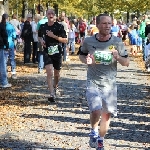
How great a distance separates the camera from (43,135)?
8008mm

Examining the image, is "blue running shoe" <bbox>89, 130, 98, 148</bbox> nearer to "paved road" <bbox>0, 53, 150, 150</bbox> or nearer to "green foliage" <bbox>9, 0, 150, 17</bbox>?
"paved road" <bbox>0, 53, 150, 150</bbox>

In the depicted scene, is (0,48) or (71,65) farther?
(71,65)

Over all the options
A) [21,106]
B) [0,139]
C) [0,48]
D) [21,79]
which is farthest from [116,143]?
[21,79]

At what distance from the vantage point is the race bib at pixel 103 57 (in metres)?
6.58

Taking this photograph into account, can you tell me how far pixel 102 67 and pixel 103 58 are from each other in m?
0.19

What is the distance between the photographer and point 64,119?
371 inches

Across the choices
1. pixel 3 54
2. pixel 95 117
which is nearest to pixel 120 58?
pixel 95 117

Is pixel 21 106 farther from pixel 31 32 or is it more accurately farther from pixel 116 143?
pixel 31 32

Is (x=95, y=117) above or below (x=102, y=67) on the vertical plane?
below

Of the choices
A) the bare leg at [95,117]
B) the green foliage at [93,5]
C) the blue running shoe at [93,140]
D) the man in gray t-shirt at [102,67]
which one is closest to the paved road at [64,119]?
the blue running shoe at [93,140]

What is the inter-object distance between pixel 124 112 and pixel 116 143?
2.70 metres

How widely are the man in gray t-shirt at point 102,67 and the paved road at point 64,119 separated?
0.63 metres

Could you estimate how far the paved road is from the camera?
7.52 m

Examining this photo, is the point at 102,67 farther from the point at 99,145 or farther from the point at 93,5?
the point at 93,5
